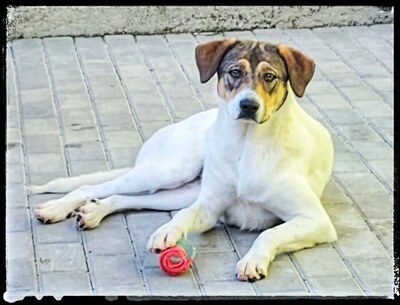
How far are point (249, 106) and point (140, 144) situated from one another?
58.2 inches

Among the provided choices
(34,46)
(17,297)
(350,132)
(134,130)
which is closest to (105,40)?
(34,46)

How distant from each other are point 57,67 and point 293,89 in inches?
111

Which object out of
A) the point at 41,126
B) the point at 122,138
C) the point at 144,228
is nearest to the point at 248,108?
the point at 144,228

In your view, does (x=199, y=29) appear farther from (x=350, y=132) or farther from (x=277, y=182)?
(x=277, y=182)

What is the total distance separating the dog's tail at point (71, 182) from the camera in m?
4.36

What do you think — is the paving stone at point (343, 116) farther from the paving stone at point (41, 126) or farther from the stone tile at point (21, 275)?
the stone tile at point (21, 275)

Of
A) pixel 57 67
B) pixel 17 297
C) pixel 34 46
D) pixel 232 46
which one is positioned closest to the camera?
pixel 17 297

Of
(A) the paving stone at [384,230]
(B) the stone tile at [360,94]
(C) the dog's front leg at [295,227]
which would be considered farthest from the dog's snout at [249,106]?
(B) the stone tile at [360,94]

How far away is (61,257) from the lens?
380 centimetres

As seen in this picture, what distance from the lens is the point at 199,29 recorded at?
704 centimetres

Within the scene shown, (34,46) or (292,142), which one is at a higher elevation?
(292,142)

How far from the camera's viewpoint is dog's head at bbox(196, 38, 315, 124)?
3.62 m

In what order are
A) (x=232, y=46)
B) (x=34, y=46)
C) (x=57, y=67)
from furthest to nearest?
(x=34, y=46), (x=57, y=67), (x=232, y=46)

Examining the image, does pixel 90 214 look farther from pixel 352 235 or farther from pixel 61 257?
pixel 352 235
